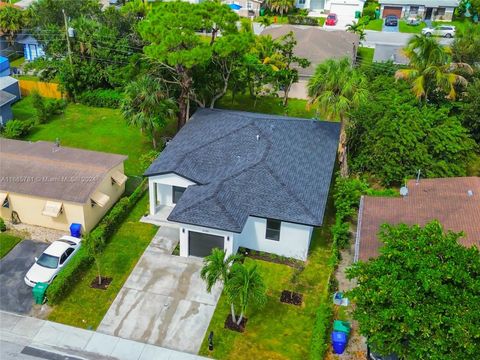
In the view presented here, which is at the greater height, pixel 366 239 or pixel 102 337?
pixel 366 239

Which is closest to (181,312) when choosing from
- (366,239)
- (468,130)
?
(366,239)

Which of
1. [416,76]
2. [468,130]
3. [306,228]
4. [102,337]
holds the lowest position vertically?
[102,337]

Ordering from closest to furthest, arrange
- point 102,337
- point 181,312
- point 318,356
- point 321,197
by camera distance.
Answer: point 318,356 → point 102,337 → point 181,312 → point 321,197

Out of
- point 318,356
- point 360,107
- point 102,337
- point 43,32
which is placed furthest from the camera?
point 43,32

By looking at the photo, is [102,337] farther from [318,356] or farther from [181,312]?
[318,356]

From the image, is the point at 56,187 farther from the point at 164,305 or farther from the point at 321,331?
the point at 321,331

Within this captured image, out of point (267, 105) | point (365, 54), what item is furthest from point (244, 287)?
point (365, 54)

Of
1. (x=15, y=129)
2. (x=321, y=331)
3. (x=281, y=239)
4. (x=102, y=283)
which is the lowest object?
(x=102, y=283)
